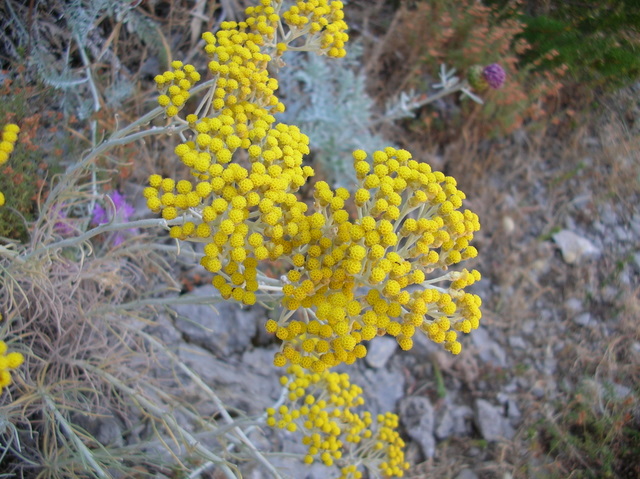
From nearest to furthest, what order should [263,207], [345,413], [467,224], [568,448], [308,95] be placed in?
[263,207]
[467,224]
[345,413]
[568,448]
[308,95]

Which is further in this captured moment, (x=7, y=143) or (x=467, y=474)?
(x=467, y=474)

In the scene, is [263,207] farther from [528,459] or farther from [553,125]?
[553,125]

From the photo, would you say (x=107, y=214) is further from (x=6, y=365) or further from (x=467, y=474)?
(x=467, y=474)

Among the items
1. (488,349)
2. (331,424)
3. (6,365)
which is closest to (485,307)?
(488,349)

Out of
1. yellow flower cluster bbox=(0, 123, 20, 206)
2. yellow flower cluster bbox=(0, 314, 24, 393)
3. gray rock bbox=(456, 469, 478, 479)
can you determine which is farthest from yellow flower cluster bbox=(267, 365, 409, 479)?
yellow flower cluster bbox=(0, 123, 20, 206)

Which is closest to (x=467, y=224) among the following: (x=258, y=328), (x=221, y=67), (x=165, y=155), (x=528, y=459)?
(x=221, y=67)
